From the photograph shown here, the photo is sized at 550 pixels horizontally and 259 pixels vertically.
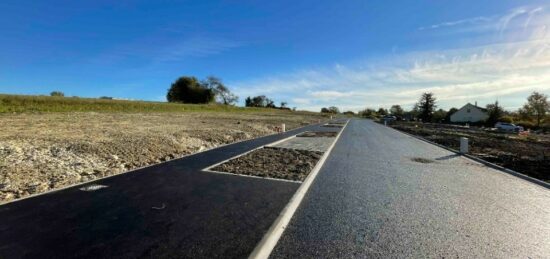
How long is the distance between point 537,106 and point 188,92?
8176cm

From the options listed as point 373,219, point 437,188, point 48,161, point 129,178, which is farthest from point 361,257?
point 48,161

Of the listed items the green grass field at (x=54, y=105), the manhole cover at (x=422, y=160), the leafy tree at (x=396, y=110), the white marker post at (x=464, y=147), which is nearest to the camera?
the manhole cover at (x=422, y=160)

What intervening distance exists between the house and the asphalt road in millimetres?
95104

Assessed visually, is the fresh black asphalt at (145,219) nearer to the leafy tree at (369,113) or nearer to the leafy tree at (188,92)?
the leafy tree at (188,92)

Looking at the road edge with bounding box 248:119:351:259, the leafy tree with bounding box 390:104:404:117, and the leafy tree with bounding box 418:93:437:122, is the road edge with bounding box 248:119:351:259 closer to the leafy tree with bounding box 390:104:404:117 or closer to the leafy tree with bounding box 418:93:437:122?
the leafy tree with bounding box 418:93:437:122

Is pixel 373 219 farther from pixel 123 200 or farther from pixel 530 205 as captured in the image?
pixel 123 200

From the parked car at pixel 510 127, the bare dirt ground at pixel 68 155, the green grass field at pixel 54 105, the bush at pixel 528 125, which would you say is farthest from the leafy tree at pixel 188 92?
the bare dirt ground at pixel 68 155

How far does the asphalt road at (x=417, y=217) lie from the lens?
4.50m

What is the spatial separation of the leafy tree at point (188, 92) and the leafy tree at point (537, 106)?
7611 cm

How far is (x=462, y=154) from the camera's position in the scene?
1641 cm

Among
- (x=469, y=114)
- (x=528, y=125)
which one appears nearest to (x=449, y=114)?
(x=469, y=114)

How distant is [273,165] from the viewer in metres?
11.1

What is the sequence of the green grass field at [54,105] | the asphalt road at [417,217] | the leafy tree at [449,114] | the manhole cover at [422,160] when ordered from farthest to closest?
the leafy tree at [449,114]
the green grass field at [54,105]
the manhole cover at [422,160]
the asphalt road at [417,217]

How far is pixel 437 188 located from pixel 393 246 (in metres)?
4.69
